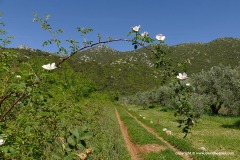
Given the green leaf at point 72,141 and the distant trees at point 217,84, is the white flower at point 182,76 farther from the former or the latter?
the distant trees at point 217,84

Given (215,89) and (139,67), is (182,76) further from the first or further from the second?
(139,67)

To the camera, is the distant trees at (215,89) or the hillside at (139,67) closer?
the distant trees at (215,89)

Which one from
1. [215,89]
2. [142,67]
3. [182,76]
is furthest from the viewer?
[142,67]

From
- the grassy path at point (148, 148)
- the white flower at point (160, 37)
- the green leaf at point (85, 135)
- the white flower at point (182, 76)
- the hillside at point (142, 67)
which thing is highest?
the hillside at point (142, 67)

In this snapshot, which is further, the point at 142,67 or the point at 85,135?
the point at 142,67

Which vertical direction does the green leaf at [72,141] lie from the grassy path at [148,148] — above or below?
above

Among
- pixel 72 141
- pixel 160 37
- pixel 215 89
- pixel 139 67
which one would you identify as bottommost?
pixel 72 141

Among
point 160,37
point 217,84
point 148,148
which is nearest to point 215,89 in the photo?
point 217,84

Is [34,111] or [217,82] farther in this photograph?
[217,82]

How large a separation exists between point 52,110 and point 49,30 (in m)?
1.07

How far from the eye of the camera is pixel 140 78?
123000 millimetres

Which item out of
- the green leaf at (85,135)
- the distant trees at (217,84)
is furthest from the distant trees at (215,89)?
the green leaf at (85,135)

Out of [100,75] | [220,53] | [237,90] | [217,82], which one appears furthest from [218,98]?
[220,53]

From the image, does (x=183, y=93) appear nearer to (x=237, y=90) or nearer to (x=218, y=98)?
(x=237, y=90)
